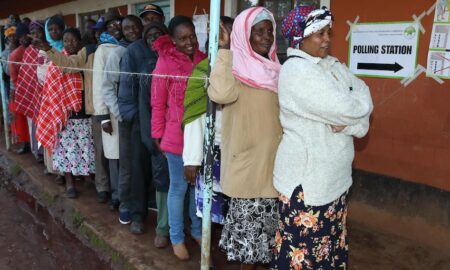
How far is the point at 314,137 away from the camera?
2012 millimetres

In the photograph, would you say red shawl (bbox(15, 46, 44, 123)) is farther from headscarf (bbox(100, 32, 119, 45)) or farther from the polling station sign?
the polling station sign

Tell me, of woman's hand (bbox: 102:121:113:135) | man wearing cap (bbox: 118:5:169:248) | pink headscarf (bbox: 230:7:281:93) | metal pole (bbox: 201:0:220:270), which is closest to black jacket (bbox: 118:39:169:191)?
man wearing cap (bbox: 118:5:169:248)

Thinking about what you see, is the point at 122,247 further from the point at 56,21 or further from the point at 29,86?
the point at 29,86

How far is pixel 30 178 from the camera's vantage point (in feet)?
16.6

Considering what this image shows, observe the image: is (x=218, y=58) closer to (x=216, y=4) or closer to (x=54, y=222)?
(x=216, y=4)

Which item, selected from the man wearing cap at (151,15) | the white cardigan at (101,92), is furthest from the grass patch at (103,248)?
the man wearing cap at (151,15)

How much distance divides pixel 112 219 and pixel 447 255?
2.85 m

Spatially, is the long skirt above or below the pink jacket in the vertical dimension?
below

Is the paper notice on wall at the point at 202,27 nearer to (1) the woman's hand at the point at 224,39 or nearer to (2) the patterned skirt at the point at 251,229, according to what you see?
(1) the woman's hand at the point at 224,39

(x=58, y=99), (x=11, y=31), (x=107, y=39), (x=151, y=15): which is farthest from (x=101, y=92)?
(x=11, y=31)

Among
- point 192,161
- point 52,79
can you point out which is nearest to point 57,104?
point 52,79

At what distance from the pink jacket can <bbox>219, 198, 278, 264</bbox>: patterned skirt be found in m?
0.63

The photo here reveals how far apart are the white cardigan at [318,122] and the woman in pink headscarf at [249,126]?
143 millimetres

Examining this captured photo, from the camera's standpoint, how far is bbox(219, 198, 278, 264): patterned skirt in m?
2.34
